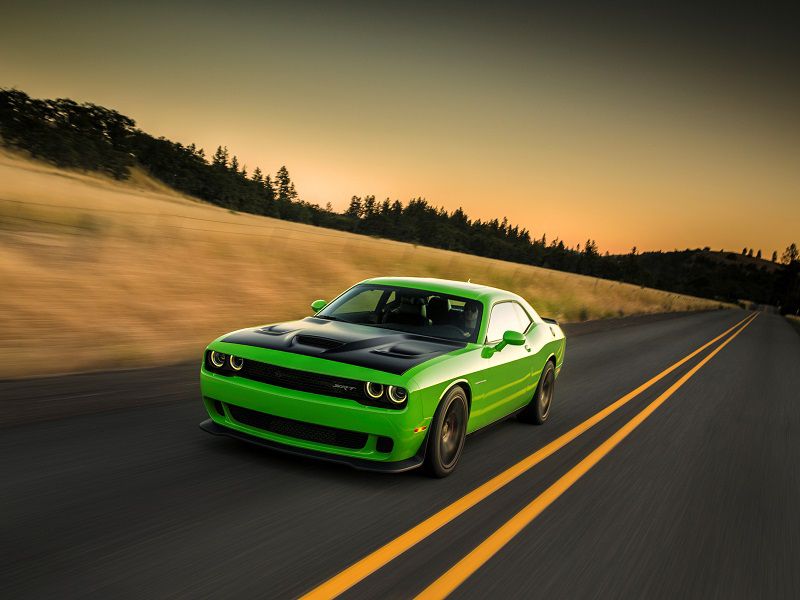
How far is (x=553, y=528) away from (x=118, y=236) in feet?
49.1

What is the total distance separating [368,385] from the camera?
15.4ft

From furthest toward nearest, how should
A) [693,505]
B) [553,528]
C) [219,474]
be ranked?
[693,505]
[219,474]
[553,528]

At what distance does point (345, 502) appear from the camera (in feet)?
14.8

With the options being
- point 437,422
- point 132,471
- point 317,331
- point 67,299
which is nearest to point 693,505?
point 437,422

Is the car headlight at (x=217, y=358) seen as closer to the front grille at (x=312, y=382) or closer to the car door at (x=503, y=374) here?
the front grille at (x=312, y=382)

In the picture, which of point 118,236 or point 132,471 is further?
point 118,236

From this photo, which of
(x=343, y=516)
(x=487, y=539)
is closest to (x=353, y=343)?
(x=343, y=516)

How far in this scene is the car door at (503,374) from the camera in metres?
5.77

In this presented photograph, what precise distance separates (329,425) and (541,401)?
3.47m

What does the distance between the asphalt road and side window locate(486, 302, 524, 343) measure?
102cm

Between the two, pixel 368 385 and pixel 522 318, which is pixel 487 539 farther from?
pixel 522 318

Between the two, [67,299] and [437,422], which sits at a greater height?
[437,422]

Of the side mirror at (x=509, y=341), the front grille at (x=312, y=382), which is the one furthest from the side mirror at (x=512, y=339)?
the front grille at (x=312, y=382)

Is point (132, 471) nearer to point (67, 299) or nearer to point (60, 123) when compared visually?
point (67, 299)
